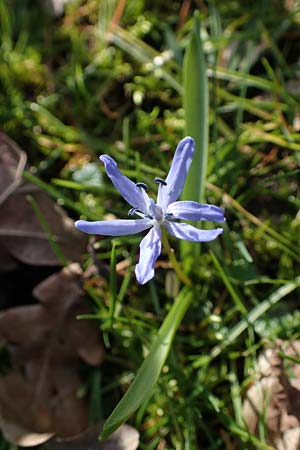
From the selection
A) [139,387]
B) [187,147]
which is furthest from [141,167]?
[139,387]

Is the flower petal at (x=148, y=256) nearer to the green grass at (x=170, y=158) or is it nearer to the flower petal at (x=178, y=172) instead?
the flower petal at (x=178, y=172)

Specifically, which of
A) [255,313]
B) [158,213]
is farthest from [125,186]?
[255,313]

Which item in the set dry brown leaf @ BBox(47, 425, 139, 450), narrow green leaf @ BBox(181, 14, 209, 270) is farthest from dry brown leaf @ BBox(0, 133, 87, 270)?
dry brown leaf @ BBox(47, 425, 139, 450)

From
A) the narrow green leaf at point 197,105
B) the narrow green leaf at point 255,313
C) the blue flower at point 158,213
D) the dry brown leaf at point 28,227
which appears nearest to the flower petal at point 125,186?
the blue flower at point 158,213

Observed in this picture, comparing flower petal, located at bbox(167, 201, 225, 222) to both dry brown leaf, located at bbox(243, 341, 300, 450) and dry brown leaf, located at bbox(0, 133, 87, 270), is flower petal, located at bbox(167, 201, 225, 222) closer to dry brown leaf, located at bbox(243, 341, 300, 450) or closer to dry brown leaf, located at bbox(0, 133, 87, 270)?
dry brown leaf, located at bbox(243, 341, 300, 450)

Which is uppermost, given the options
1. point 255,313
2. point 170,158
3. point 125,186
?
point 125,186

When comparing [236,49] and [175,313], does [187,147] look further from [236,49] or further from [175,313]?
[236,49]

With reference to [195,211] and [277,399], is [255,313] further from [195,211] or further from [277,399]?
[195,211]
